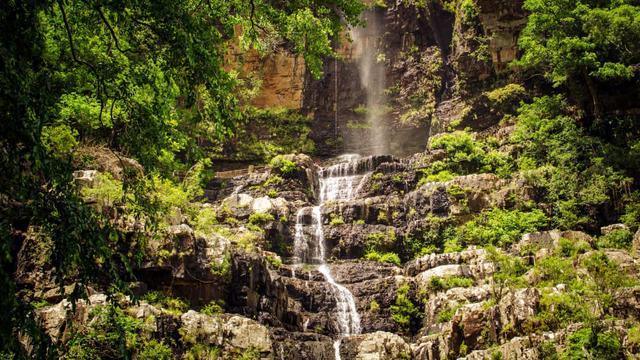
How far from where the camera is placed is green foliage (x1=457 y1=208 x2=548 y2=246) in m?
19.6

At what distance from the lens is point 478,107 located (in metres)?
28.4

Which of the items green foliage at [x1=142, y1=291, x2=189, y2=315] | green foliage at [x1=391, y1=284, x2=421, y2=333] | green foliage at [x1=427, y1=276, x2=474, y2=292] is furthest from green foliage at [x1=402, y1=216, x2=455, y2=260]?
green foliage at [x1=142, y1=291, x2=189, y2=315]

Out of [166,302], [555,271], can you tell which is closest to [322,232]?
[555,271]

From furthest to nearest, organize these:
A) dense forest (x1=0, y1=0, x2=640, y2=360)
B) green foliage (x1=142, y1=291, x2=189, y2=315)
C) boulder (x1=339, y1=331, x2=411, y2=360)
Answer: boulder (x1=339, y1=331, x2=411, y2=360) < green foliage (x1=142, y1=291, x2=189, y2=315) < dense forest (x1=0, y1=0, x2=640, y2=360)

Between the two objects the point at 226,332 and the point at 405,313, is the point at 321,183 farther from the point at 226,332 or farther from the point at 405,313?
the point at 226,332

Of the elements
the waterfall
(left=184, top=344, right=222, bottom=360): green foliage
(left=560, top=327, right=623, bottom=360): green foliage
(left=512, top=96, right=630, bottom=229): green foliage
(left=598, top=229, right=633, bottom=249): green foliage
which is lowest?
(left=184, top=344, right=222, bottom=360): green foliage

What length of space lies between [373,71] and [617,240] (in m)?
22.8

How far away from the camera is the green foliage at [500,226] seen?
19625 millimetres

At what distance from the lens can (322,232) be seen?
22562 millimetres

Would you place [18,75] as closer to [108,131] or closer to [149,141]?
[149,141]

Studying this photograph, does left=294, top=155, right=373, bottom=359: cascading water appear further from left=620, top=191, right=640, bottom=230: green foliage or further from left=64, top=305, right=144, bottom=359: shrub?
left=620, top=191, right=640, bottom=230: green foliage

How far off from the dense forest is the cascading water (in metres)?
0.10

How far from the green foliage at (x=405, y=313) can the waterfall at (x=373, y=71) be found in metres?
18.0

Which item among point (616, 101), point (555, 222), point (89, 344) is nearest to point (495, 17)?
point (616, 101)
